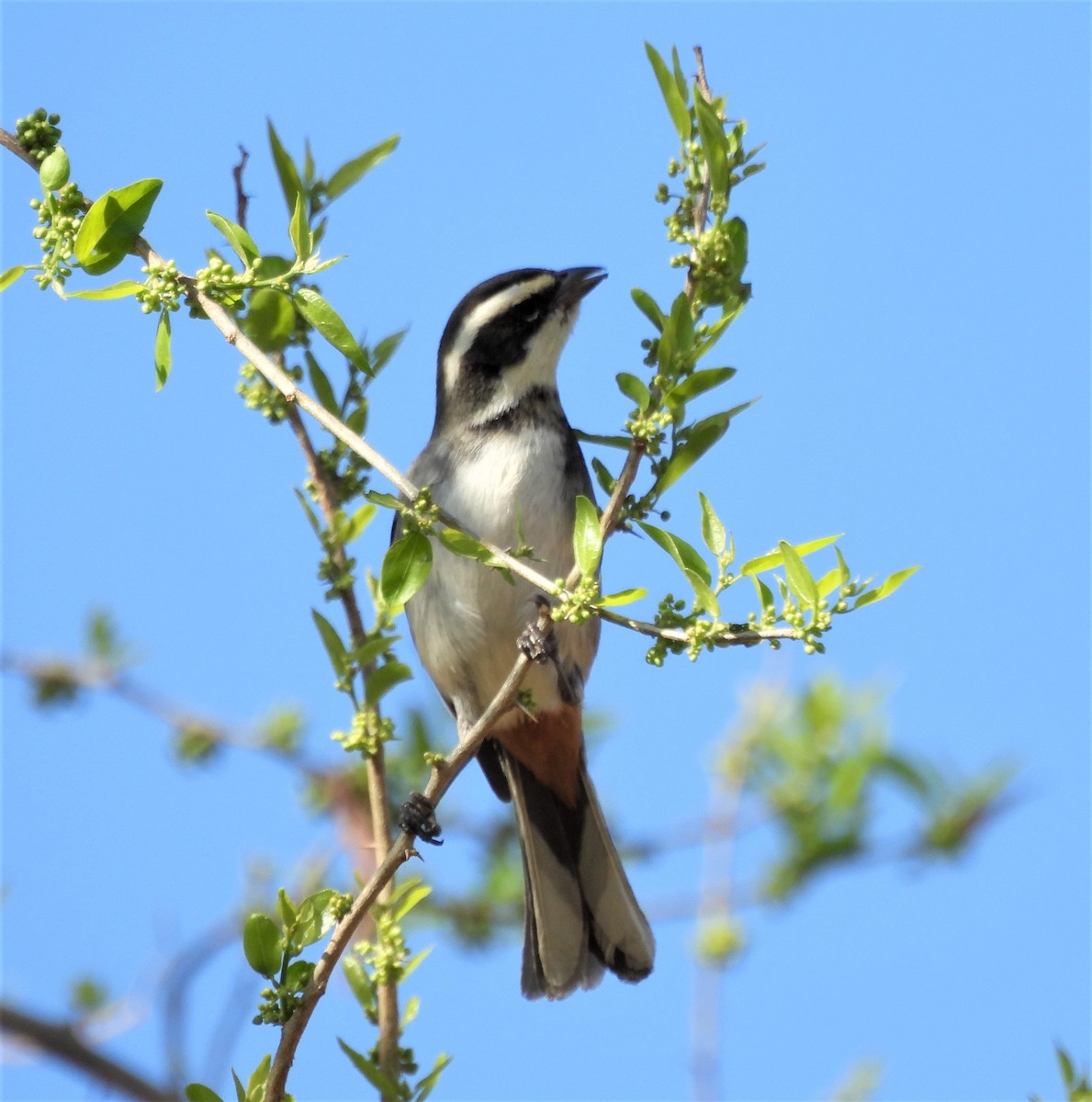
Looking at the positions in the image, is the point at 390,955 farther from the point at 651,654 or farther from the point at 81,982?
the point at 81,982

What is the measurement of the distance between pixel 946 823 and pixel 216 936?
118 inches

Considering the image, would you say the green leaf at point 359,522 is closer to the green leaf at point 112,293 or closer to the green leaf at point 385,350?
the green leaf at point 385,350

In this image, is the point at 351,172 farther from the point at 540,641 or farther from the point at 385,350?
the point at 540,641

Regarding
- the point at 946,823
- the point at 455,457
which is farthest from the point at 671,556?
the point at 946,823

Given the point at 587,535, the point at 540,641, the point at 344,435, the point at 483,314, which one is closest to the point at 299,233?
the point at 344,435

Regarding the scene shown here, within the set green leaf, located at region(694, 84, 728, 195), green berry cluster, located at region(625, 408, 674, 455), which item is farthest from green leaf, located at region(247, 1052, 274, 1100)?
green leaf, located at region(694, 84, 728, 195)

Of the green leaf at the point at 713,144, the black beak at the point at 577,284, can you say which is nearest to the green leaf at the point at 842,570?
the green leaf at the point at 713,144

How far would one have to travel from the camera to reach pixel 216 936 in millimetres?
5215

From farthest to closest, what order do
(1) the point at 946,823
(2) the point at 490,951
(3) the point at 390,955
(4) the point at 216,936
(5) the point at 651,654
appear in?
(2) the point at 490,951, (1) the point at 946,823, (4) the point at 216,936, (3) the point at 390,955, (5) the point at 651,654

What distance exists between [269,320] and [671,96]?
161 centimetres

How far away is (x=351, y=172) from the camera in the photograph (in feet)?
15.3

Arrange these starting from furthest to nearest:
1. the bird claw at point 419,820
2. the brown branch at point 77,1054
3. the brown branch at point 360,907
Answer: the bird claw at point 419,820
the brown branch at point 77,1054
the brown branch at point 360,907

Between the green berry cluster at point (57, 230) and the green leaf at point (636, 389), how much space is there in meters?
1.29

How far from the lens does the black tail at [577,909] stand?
5961 mm
